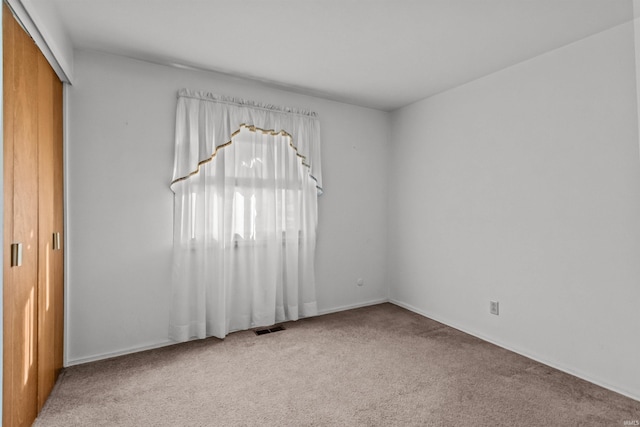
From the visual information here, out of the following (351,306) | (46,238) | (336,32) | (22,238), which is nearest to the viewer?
(22,238)

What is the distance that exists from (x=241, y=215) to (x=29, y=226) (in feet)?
5.61

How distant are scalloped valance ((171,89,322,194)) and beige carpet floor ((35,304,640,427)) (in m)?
1.61

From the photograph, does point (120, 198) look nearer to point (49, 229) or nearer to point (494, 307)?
point (49, 229)

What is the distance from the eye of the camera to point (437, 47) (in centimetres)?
268

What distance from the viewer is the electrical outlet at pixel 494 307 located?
313 cm

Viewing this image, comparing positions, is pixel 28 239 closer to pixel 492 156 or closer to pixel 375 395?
pixel 375 395

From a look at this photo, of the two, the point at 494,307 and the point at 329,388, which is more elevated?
the point at 494,307

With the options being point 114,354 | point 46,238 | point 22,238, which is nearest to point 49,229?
point 46,238

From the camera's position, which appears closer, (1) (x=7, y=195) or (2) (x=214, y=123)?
(1) (x=7, y=195)

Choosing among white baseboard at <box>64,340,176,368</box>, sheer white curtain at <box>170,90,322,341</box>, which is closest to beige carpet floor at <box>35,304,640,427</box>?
white baseboard at <box>64,340,176,368</box>

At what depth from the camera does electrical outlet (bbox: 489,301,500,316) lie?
3.13 meters

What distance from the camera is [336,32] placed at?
2.46m

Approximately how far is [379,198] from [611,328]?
2594mm

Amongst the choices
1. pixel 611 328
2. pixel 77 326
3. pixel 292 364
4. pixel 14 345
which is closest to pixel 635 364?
pixel 611 328
